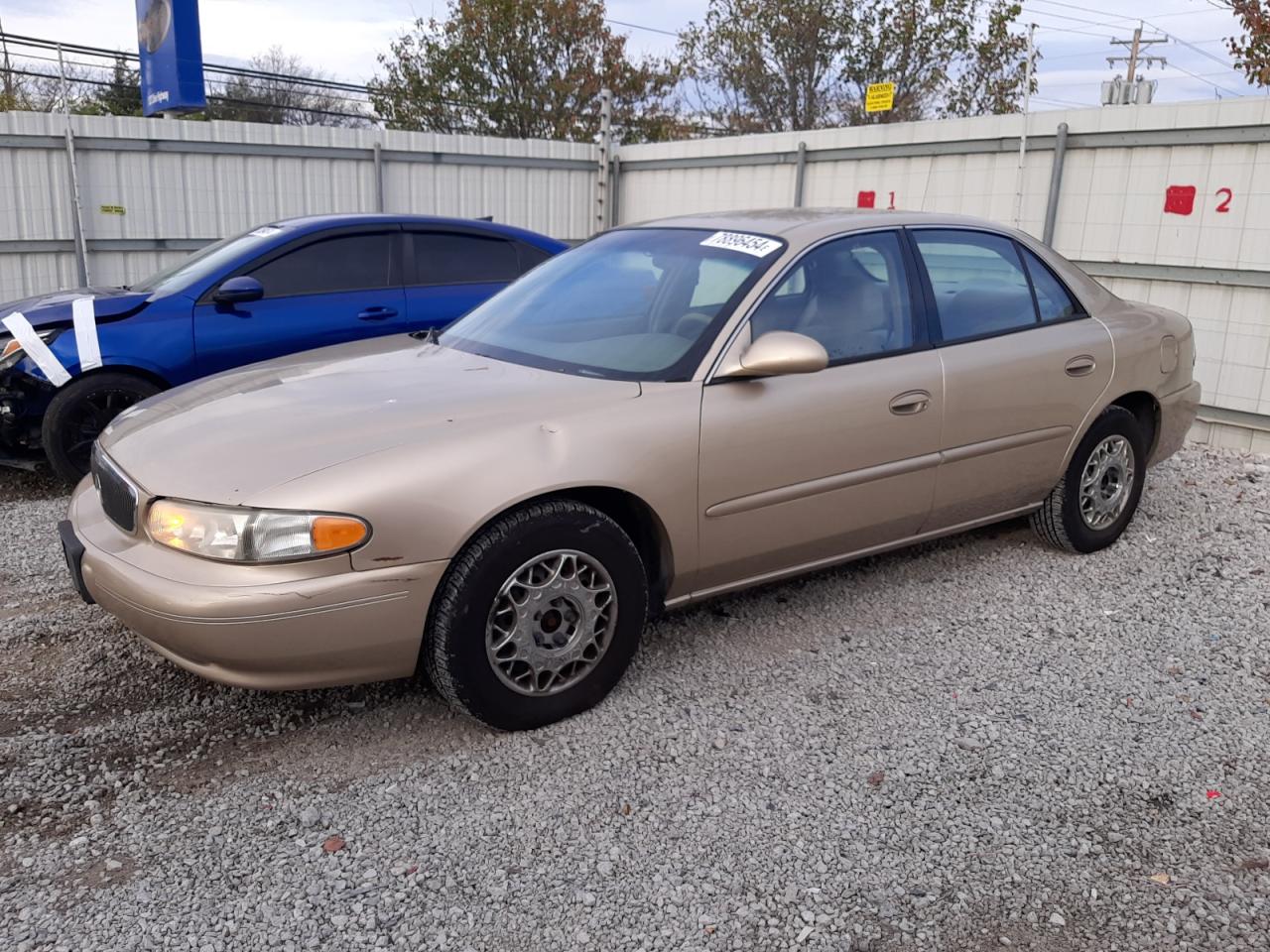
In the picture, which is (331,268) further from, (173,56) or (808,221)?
(173,56)

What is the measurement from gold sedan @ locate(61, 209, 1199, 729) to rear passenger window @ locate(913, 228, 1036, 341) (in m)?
0.01

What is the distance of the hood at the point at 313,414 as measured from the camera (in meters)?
3.00

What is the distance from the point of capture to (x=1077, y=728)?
3.45 meters

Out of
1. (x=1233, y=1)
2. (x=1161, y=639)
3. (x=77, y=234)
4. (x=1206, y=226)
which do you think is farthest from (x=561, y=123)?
(x=1161, y=639)

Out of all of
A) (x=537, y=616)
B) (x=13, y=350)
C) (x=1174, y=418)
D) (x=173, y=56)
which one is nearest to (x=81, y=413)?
(x=13, y=350)

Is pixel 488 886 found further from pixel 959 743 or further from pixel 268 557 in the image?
pixel 959 743

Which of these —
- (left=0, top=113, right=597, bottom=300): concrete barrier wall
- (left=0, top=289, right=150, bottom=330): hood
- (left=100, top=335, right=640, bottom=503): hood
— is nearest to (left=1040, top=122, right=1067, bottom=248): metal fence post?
(left=100, top=335, right=640, bottom=503): hood

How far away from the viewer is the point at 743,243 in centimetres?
400

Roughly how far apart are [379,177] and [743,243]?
885 cm

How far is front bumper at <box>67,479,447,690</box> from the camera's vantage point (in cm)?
281

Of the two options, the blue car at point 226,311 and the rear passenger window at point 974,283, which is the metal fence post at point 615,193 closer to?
the blue car at point 226,311

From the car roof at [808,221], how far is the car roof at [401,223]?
8.95 feet

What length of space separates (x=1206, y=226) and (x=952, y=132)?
2.38 m

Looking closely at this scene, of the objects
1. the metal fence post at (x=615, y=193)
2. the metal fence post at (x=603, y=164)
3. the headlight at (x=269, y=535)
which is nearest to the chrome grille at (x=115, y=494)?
the headlight at (x=269, y=535)
